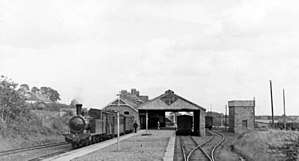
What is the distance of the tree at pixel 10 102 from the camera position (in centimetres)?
4191

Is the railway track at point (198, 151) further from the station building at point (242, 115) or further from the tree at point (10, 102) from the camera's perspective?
the station building at point (242, 115)

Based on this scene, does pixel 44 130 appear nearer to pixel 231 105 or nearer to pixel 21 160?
pixel 21 160

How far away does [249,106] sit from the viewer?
73.9 metres

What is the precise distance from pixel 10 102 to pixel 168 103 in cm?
→ 2836

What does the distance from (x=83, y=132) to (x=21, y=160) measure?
9.91 metres

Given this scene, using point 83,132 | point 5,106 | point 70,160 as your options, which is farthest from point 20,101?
point 70,160

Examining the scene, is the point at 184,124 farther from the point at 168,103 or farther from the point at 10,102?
the point at 10,102

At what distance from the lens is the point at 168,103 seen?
66.5 metres

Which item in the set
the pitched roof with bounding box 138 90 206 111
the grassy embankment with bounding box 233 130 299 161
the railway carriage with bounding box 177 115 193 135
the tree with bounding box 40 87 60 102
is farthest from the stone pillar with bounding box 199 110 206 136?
the tree with bounding box 40 87 60 102

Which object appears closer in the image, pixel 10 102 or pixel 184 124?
pixel 10 102

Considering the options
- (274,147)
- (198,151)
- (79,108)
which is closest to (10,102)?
(79,108)

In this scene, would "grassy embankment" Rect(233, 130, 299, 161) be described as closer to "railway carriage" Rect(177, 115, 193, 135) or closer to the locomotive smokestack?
the locomotive smokestack

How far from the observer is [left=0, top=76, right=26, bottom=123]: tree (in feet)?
138

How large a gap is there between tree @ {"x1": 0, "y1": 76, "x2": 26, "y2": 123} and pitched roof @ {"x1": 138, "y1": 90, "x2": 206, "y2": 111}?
80.4ft
